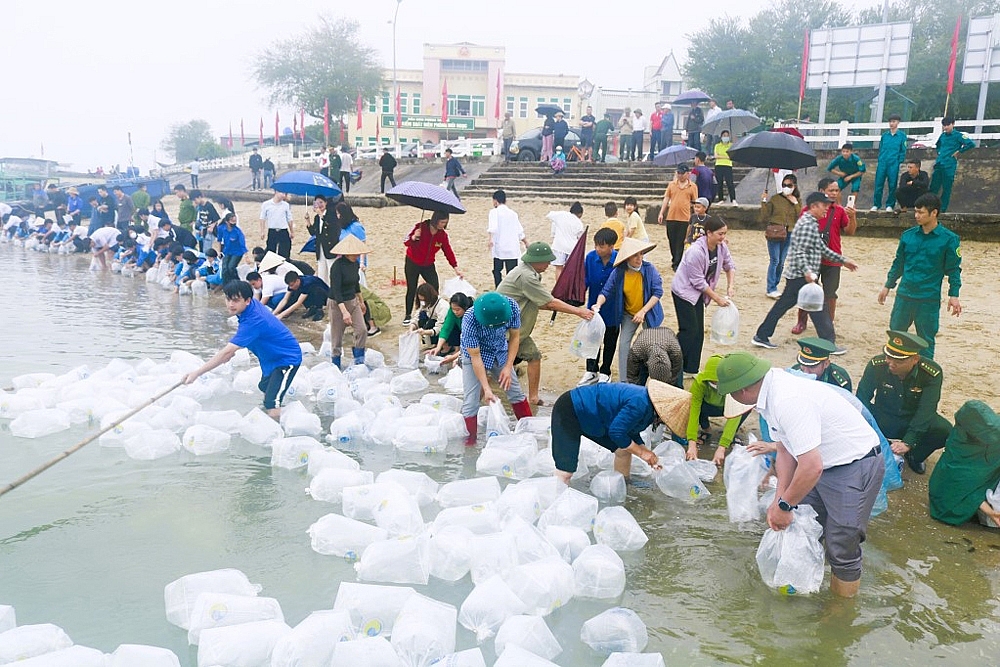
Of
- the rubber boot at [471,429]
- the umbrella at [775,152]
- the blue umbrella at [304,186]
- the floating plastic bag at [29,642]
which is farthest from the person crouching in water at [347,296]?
the umbrella at [775,152]

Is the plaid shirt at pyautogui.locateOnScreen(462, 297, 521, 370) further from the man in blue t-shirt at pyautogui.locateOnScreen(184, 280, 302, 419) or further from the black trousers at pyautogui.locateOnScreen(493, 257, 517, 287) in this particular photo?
the black trousers at pyautogui.locateOnScreen(493, 257, 517, 287)

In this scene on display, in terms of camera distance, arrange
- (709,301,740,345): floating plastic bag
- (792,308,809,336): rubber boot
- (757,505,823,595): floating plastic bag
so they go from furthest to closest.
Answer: (792,308,809,336): rubber boot < (709,301,740,345): floating plastic bag < (757,505,823,595): floating plastic bag

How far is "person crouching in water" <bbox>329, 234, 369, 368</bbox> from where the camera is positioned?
7324 mm

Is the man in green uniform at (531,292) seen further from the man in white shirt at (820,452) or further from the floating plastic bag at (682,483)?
the man in white shirt at (820,452)

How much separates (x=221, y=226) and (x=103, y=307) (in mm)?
2307

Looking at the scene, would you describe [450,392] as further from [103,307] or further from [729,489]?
[103,307]

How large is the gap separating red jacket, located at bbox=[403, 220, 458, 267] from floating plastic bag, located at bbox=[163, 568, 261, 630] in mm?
5195

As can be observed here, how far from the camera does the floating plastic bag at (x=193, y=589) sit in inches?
140

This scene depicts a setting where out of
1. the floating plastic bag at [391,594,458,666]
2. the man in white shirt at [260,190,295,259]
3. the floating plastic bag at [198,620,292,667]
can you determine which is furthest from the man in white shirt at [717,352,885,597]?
the man in white shirt at [260,190,295,259]

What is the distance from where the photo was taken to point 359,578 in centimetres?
390

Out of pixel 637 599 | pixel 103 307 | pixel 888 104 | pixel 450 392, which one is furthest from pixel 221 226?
pixel 888 104

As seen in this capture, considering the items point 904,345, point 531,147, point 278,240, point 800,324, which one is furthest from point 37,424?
point 531,147

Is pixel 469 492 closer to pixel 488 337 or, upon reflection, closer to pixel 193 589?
pixel 488 337

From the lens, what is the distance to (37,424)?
19.6ft
